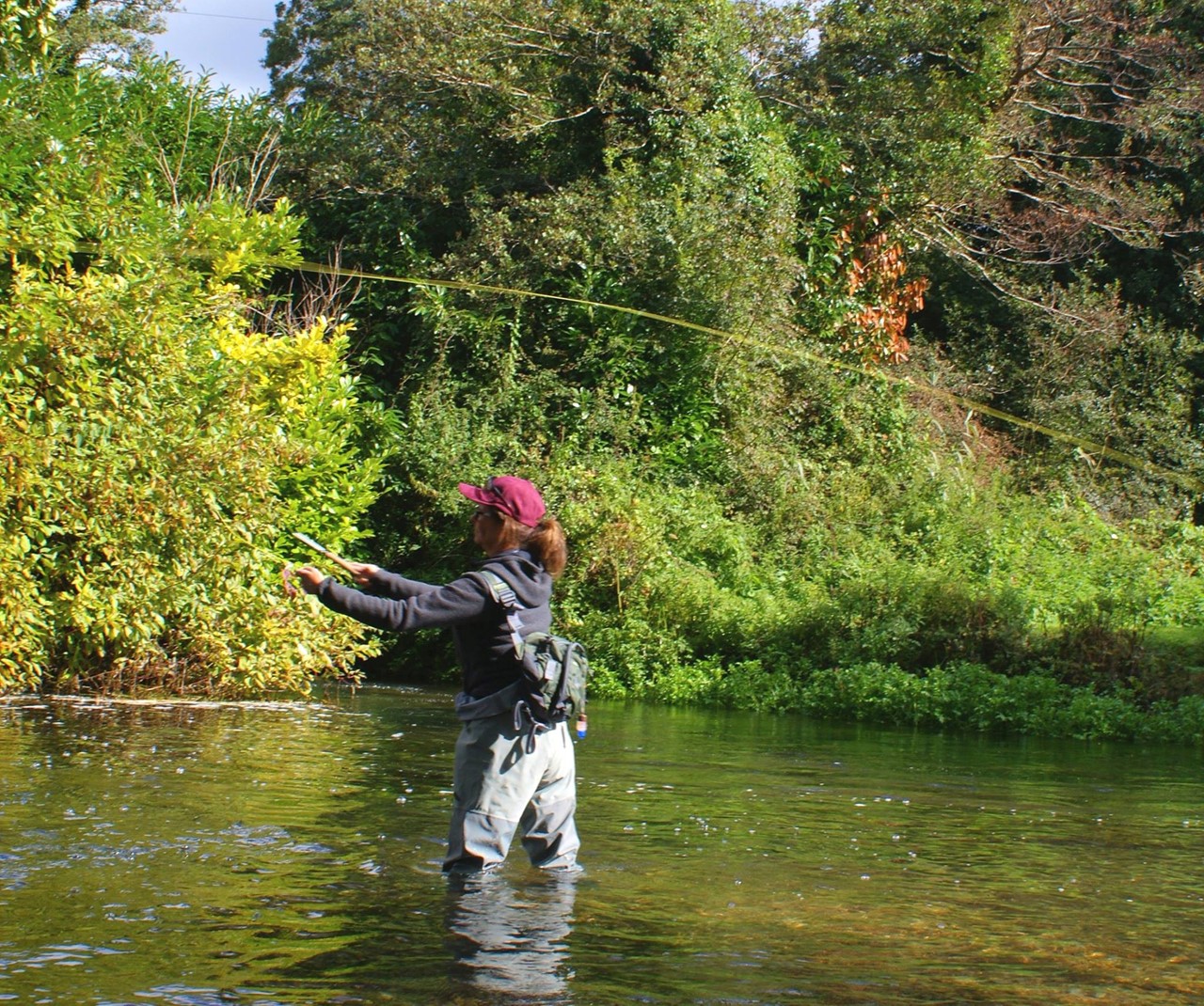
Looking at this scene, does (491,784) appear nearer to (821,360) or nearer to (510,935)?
(510,935)

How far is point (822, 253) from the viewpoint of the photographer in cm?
2278

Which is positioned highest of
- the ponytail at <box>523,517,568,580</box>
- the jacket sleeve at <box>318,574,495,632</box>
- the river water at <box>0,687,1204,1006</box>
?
the ponytail at <box>523,517,568,580</box>

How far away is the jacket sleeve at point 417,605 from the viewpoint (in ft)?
17.7

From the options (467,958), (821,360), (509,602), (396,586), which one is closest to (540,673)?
(509,602)

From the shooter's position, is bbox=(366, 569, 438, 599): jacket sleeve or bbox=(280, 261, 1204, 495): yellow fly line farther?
bbox=(280, 261, 1204, 495): yellow fly line

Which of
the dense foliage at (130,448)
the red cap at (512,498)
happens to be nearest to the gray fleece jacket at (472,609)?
the red cap at (512,498)

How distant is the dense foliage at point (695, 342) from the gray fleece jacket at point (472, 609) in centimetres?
663

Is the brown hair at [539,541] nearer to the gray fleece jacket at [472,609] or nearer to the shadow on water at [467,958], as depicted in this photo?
the gray fleece jacket at [472,609]

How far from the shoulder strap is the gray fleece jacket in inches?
0.8

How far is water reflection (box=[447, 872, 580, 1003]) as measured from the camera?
4521 millimetres

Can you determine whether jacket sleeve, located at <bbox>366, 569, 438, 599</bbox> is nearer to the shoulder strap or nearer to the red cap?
the shoulder strap

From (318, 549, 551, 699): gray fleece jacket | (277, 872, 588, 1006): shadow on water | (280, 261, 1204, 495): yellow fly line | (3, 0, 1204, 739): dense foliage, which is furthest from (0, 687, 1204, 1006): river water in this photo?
(280, 261, 1204, 495): yellow fly line

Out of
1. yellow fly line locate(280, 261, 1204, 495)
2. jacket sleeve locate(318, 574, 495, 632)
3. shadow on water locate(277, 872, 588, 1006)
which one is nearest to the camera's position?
shadow on water locate(277, 872, 588, 1006)

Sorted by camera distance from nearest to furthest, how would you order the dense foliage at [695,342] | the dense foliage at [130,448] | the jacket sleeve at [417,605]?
the jacket sleeve at [417,605] < the dense foliage at [130,448] < the dense foliage at [695,342]
